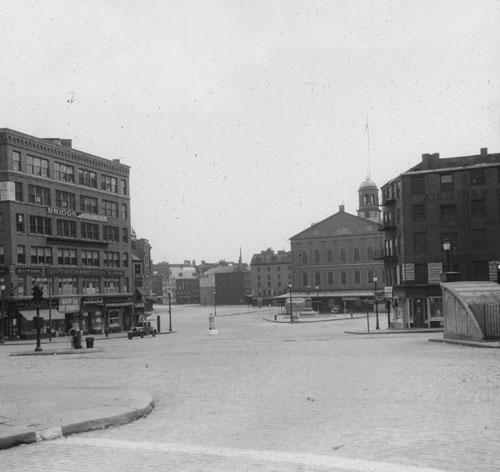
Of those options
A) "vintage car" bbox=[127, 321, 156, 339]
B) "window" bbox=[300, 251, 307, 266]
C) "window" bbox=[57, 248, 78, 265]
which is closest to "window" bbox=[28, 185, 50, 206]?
"window" bbox=[57, 248, 78, 265]

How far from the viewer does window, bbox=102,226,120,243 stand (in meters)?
70.0

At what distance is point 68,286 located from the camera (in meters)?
Answer: 63.2

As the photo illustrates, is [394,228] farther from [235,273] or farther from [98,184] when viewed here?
[235,273]

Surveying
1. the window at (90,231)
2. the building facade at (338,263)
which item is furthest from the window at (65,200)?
the building facade at (338,263)

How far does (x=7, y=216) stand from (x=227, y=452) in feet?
172

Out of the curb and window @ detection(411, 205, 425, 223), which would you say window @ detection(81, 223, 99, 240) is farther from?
the curb

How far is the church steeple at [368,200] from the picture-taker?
13575 centimetres

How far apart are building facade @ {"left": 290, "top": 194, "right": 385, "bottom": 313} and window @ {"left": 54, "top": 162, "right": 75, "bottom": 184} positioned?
61232 mm

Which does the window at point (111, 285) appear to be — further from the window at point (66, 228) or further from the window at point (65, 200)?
the window at point (65, 200)

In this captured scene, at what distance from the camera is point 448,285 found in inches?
1176

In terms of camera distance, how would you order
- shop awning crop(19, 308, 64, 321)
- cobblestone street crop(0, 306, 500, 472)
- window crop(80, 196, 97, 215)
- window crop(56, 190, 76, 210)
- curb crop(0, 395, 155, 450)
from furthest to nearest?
window crop(80, 196, 97, 215)
window crop(56, 190, 76, 210)
shop awning crop(19, 308, 64, 321)
curb crop(0, 395, 155, 450)
cobblestone street crop(0, 306, 500, 472)

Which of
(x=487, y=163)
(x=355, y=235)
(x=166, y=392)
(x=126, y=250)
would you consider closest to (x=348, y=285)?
(x=355, y=235)

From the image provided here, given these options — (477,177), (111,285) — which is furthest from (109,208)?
(477,177)

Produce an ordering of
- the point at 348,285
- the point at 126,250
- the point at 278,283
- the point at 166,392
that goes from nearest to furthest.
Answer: the point at 166,392
the point at 126,250
the point at 348,285
the point at 278,283
